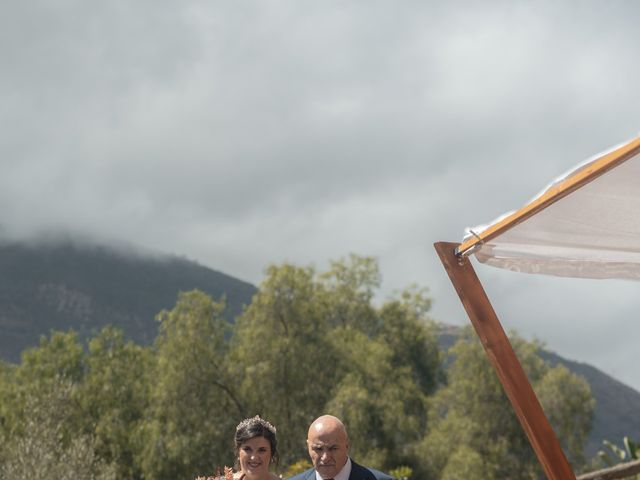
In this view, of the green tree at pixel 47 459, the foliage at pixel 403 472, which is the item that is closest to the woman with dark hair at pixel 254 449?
the foliage at pixel 403 472

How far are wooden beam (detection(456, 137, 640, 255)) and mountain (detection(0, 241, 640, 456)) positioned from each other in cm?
14031

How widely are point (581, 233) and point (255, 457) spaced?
Result: 1.92 meters

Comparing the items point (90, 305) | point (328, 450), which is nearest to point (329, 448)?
point (328, 450)

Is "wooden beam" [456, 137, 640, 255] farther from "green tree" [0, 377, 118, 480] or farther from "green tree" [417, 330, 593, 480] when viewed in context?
"green tree" [417, 330, 593, 480]

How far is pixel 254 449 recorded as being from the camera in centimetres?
392

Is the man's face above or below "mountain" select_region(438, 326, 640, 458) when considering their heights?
below

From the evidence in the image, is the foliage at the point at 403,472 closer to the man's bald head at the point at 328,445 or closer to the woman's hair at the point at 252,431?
the woman's hair at the point at 252,431

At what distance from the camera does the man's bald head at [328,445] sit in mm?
3604

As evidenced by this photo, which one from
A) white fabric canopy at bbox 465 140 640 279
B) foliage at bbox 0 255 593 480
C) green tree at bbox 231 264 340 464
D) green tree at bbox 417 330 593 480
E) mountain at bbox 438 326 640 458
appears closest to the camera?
white fabric canopy at bbox 465 140 640 279

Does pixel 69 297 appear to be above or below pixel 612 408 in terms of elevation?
above

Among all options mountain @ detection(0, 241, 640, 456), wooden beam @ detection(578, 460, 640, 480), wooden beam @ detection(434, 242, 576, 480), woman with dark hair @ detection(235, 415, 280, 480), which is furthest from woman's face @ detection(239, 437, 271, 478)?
mountain @ detection(0, 241, 640, 456)

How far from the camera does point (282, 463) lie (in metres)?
24.4

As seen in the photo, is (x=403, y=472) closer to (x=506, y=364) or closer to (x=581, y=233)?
(x=581, y=233)

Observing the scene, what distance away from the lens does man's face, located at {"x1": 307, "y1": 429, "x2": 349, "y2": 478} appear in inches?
142
